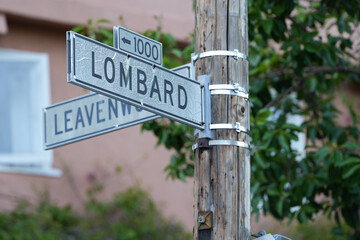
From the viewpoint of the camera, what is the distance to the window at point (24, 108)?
1057cm

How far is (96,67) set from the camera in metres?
3.98

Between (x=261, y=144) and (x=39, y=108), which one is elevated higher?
(x=39, y=108)

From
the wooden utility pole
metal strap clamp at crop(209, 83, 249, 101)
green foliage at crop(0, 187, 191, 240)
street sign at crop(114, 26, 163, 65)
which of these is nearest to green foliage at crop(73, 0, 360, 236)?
green foliage at crop(0, 187, 191, 240)

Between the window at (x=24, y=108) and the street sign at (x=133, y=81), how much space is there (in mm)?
6371

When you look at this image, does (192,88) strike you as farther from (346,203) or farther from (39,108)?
(39,108)

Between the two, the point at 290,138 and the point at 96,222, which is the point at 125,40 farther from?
the point at 96,222

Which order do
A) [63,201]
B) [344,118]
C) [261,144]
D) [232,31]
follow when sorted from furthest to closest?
[344,118]
[63,201]
[261,144]
[232,31]

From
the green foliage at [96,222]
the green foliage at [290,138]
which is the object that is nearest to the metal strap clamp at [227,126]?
the green foliage at [290,138]

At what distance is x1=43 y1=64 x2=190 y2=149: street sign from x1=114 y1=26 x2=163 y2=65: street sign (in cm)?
25

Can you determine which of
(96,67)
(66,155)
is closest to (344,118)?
(66,155)

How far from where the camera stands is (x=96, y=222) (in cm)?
1041

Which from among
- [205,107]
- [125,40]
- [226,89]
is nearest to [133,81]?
[125,40]

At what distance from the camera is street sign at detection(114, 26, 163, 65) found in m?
4.32

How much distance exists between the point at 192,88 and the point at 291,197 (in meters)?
3.87
